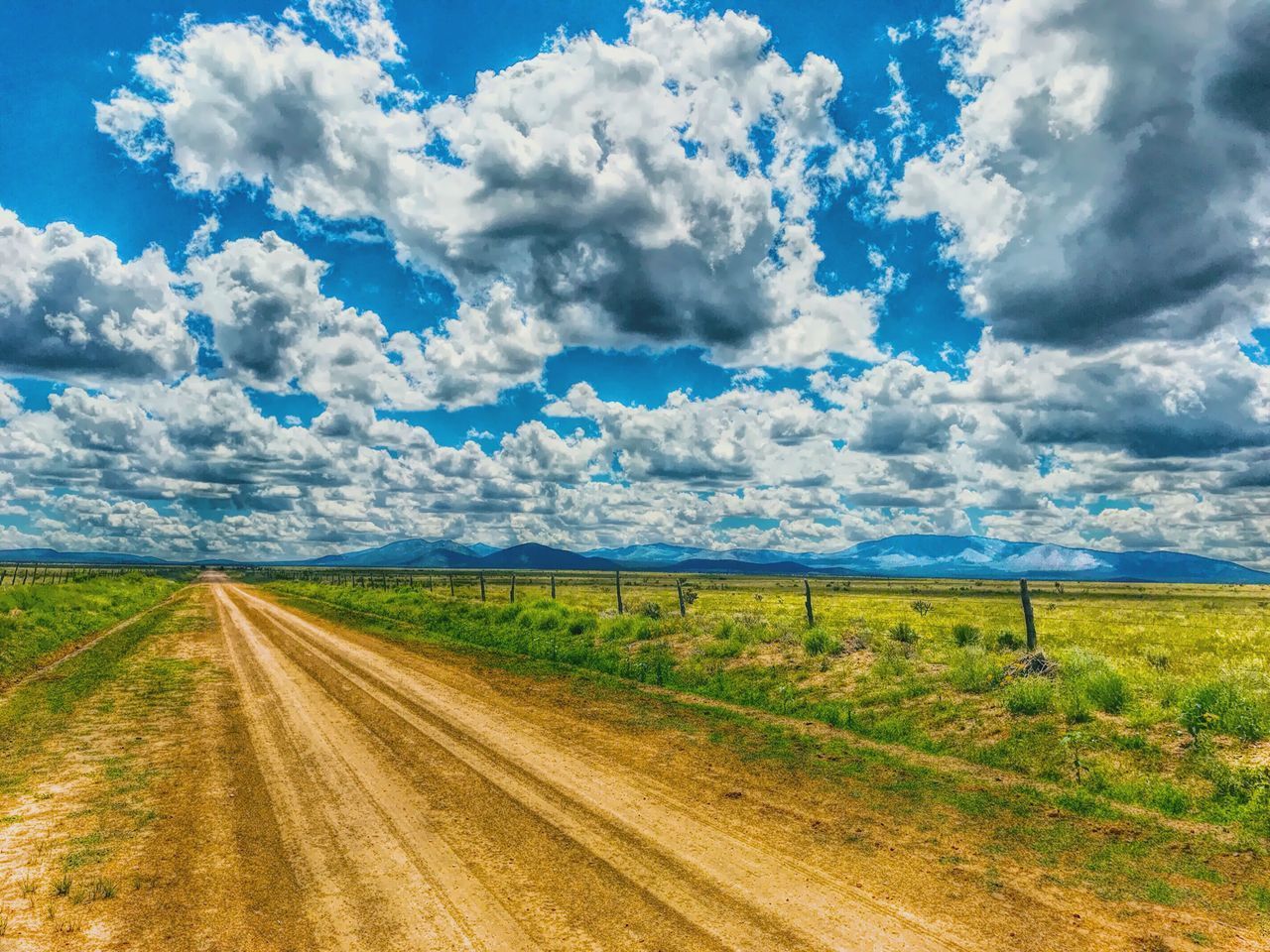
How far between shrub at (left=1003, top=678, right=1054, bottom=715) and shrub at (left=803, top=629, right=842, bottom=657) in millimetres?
5938

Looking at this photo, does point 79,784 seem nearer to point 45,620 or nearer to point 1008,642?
point 1008,642

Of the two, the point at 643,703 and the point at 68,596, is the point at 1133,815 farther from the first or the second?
the point at 68,596

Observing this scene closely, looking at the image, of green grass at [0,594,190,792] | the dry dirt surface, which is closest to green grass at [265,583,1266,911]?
the dry dirt surface

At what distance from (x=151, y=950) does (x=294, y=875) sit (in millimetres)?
1442

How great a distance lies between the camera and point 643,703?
52.5 feet

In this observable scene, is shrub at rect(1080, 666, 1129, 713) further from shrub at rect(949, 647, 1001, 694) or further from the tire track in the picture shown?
the tire track

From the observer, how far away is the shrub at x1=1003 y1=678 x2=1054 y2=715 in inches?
521

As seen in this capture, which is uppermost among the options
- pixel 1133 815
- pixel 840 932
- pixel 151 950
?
pixel 151 950

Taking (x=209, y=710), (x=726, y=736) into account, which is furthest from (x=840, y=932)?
(x=209, y=710)

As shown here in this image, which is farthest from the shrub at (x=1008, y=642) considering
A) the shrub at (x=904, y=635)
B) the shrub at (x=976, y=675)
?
the shrub at (x=976, y=675)

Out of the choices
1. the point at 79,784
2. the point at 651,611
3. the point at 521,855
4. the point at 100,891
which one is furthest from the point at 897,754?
the point at 651,611

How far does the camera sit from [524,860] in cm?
721

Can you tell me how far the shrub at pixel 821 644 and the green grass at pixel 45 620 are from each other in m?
21.6

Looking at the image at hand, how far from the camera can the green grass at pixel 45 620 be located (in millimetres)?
22344
